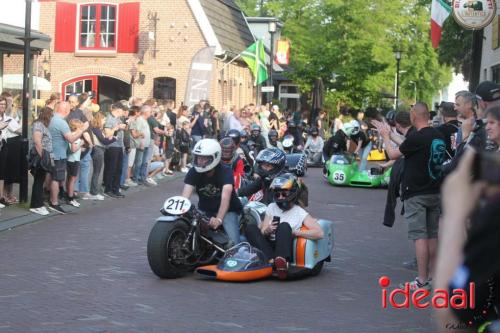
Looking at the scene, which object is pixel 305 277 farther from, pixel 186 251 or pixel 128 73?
pixel 128 73

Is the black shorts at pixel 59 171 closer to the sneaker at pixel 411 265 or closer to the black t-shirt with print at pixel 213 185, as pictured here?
the black t-shirt with print at pixel 213 185

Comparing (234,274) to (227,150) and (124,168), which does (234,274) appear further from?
(124,168)

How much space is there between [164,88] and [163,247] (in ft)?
97.0

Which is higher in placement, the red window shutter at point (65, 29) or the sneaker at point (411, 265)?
the red window shutter at point (65, 29)

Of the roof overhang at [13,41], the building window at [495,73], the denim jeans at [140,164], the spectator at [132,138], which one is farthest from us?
the building window at [495,73]

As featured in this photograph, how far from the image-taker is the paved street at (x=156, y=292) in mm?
7164

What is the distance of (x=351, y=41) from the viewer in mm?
45219

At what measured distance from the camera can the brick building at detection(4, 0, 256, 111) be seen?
3756 centimetres

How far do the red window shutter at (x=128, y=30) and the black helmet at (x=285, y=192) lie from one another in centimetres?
2937

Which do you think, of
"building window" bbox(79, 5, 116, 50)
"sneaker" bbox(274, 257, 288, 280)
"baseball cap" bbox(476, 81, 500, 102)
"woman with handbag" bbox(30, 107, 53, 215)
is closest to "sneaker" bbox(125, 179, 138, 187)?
"woman with handbag" bbox(30, 107, 53, 215)

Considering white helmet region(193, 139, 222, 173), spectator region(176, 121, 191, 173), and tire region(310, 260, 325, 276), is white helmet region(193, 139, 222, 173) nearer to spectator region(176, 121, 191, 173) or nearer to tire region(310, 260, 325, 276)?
tire region(310, 260, 325, 276)

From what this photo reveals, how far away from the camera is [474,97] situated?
8.70 meters

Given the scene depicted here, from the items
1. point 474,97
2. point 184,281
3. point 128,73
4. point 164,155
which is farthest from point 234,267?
point 128,73

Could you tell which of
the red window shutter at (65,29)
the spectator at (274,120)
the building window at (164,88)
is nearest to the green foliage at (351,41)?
Result: the spectator at (274,120)
